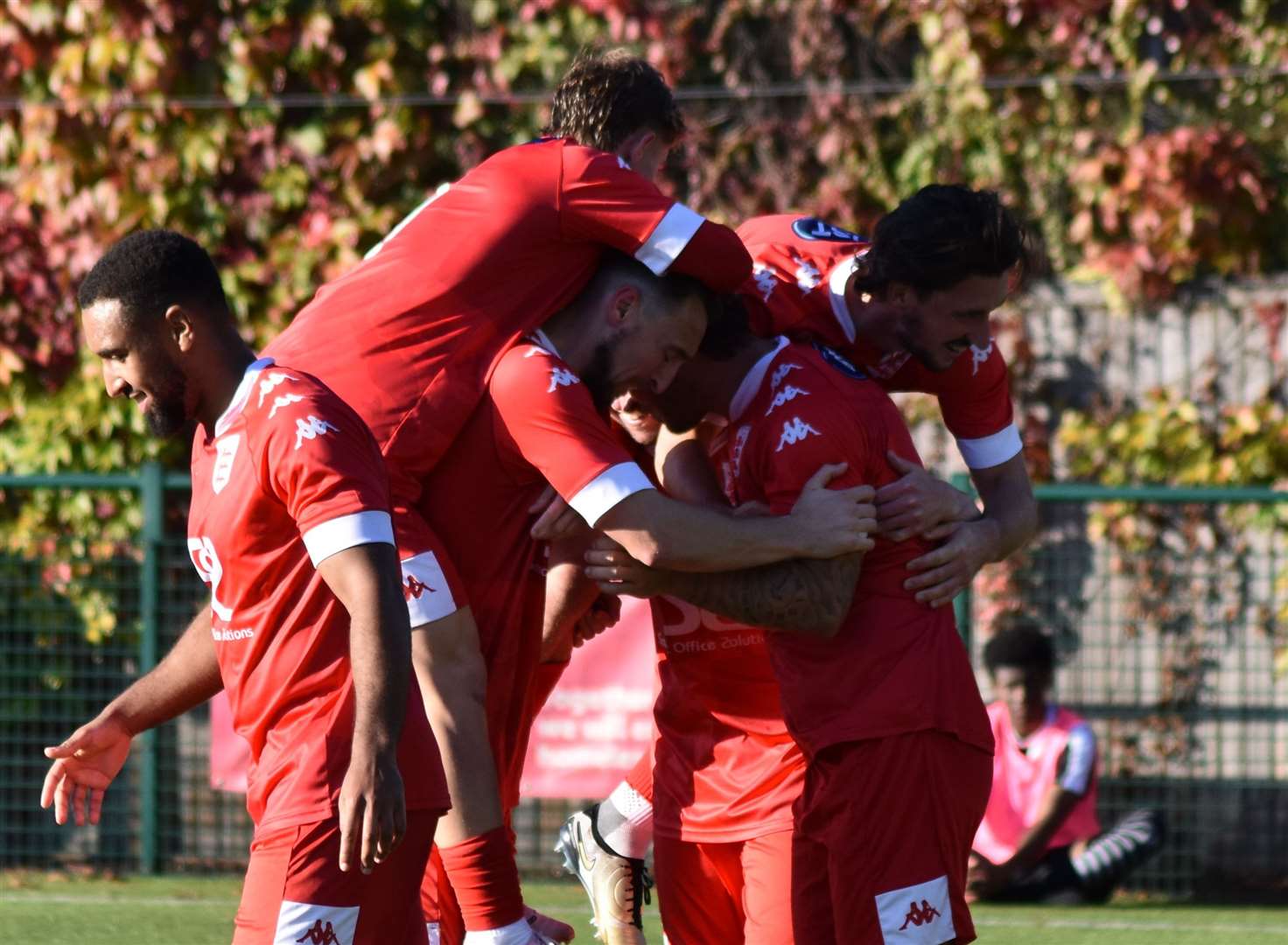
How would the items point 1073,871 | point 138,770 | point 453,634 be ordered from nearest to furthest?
point 453,634 → point 1073,871 → point 138,770

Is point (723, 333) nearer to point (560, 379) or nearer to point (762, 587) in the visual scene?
point (560, 379)

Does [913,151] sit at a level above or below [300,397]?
above

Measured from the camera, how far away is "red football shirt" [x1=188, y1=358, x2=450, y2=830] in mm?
3234

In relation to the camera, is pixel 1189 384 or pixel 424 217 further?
pixel 1189 384

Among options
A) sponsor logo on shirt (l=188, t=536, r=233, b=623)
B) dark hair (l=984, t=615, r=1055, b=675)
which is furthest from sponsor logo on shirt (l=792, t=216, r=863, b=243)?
dark hair (l=984, t=615, r=1055, b=675)

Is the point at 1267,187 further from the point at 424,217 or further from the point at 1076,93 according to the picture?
the point at 424,217

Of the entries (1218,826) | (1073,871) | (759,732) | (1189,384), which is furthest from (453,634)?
(1189,384)

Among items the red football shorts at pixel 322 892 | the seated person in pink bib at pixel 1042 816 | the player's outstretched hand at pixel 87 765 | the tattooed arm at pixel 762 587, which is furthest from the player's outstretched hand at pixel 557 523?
the seated person in pink bib at pixel 1042 816

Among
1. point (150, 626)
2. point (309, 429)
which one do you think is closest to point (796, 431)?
point (309, 429)

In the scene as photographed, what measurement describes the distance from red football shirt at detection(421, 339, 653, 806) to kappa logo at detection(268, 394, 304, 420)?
0.56 meters

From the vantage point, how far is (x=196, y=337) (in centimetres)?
343

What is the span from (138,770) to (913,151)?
461cm

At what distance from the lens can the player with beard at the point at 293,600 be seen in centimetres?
312

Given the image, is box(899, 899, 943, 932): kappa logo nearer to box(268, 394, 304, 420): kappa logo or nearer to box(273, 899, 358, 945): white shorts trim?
box(273, 899, 358, 945): white shorts trim
